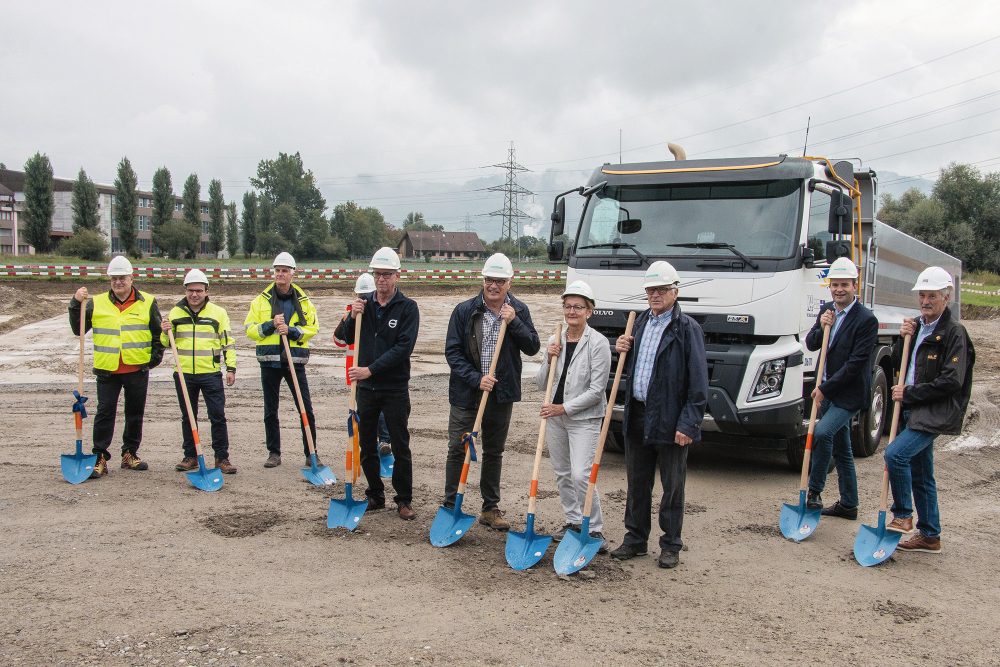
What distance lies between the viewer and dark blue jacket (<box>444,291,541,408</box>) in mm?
5555

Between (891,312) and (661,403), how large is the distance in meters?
5.89

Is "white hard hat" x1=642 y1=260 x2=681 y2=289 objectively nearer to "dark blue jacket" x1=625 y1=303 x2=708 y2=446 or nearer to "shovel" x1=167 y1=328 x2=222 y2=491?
"dark blue jacket" x1=625 y1=303 x2=708 y2=446

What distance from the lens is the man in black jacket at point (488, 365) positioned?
5.54m

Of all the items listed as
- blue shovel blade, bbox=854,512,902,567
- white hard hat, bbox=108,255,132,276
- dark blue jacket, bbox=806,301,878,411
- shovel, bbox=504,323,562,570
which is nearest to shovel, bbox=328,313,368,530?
shovel, bbox=504,323,562,570

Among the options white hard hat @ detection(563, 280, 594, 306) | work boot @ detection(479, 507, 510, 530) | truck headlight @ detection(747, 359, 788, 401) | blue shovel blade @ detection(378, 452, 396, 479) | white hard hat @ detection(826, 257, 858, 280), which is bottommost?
blue shovel blade @ detection(378, 452, 396, 479)

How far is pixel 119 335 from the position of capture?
23.2 ft

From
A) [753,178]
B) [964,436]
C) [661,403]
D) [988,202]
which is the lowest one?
[964,436]

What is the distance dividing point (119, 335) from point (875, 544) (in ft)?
21.7

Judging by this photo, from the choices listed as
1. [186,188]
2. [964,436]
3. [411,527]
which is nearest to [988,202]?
[964,436]

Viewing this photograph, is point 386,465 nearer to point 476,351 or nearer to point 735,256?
point 476,351

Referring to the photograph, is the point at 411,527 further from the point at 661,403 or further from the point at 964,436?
the point at 964,436

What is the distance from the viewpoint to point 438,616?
166 inches

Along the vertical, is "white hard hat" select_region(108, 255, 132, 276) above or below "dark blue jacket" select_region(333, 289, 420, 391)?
above

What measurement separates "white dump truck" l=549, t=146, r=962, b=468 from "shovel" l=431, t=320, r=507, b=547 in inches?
88.9
